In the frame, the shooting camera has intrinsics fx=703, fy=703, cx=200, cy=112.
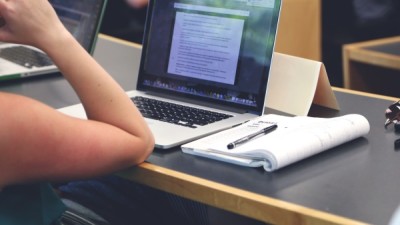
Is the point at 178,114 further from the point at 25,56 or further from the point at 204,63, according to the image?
the point at 25,56

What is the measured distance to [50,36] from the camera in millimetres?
1202

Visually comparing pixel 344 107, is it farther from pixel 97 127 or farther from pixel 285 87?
pixel 97 127

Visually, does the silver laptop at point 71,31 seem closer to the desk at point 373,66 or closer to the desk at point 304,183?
the desk at point 304,183

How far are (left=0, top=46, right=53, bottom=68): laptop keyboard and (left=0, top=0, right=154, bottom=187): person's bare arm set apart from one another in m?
0.75

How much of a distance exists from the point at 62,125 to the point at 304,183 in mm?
396

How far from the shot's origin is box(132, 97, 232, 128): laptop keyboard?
1.44 metres

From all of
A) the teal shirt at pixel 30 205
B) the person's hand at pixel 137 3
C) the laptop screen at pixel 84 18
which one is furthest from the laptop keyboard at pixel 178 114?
the person's hand at pixel 137 3

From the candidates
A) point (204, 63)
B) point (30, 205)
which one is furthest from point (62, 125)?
point (204, 63)

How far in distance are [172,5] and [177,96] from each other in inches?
8.3

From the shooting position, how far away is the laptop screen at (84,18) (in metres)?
1.94

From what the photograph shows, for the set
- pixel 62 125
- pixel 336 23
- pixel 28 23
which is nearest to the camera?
pixel 62 125

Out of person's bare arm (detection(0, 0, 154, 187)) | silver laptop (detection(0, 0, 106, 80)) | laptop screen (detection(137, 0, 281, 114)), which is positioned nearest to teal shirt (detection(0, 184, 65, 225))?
person's bare arm (detection(0, 0, 154, 187))

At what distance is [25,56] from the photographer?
202 centimetres

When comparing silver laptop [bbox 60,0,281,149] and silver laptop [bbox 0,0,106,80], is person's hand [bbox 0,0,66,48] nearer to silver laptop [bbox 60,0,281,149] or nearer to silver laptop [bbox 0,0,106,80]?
silver laptop [bbox 60,0,281,149]
